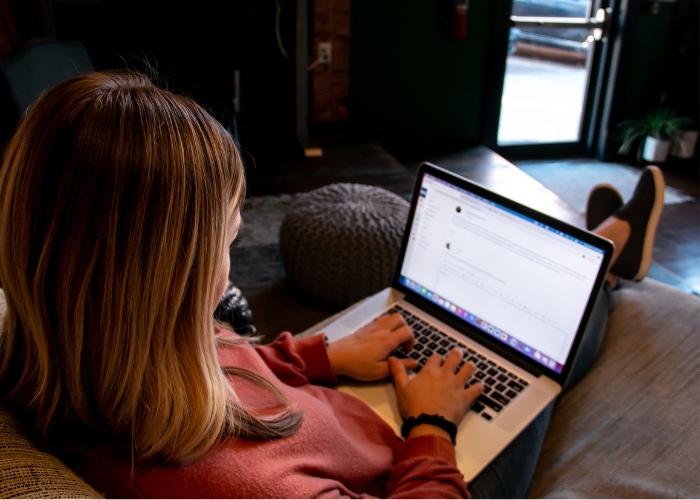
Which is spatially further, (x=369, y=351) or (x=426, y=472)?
(x=369, y=351)

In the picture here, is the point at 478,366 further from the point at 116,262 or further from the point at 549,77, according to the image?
the point at 549,77

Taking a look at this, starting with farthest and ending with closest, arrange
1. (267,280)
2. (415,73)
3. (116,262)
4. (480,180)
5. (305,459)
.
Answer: (415,73) → (480,180) → (267,280) → (305,459) → (116,262)

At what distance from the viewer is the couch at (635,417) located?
3.61 feet

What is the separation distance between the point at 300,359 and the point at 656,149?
3.60 metres

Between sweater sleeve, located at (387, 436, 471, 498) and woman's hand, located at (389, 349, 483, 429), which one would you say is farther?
woman's hand, located at (389, 349, 483, 429)

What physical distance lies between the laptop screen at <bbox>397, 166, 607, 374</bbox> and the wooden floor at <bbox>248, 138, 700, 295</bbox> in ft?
4.87

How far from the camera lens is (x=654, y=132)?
13.0 feet

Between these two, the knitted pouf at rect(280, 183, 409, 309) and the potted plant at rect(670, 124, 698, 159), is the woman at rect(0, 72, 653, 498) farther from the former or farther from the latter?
the potted plant at rect(670, 124, 698, 159)

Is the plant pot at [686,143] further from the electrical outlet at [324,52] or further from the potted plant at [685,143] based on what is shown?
the electrical outlet at [324,52]

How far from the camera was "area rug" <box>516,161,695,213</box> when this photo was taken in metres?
3.63

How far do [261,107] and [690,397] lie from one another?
2482 millimetres

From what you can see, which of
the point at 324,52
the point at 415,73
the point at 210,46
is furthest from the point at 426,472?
the point at 415,73

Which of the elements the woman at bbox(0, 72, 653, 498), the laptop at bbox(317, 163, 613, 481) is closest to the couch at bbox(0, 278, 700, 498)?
the laptop at bbox(317, 163, 613, 481)

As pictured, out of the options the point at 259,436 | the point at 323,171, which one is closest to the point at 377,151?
the point at 323,171
